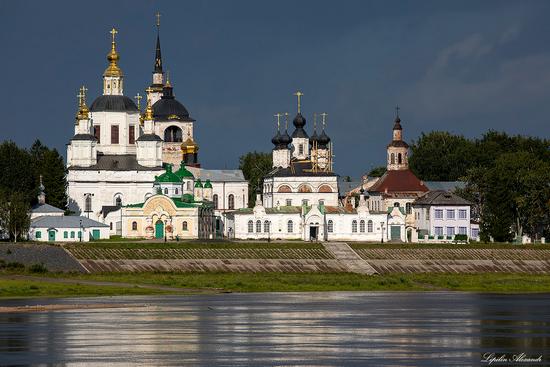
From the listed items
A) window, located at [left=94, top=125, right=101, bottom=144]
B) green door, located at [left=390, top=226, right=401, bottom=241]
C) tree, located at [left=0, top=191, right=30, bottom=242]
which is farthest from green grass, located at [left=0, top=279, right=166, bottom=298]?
window, located at [left=94, top=125, right=101, bottom=144]

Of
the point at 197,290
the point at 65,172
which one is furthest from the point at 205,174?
the point at 197,290

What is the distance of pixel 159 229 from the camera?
129 m

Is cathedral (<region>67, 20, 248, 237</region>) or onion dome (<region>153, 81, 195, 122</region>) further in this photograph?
onion dome (<region>153, 81, 195, 122</region>)

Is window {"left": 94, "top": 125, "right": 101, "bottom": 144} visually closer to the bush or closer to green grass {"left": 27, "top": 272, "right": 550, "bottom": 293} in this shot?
green grass {"left": 27, "top": 272, "right": 550, "bottom": 293}

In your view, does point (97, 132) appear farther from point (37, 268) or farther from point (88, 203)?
point (37, 268)

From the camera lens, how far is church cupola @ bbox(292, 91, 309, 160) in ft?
496

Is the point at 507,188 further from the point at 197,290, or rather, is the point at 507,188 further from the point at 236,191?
the point at 197,290

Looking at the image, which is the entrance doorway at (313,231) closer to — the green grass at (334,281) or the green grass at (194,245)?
the green grass at (194,245)

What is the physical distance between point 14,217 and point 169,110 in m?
49.4

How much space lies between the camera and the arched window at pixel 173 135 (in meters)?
167

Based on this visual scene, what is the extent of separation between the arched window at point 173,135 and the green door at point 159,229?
3853cm

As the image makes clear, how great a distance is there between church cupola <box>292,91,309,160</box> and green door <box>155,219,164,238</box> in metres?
24.8

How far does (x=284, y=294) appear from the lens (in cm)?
8944

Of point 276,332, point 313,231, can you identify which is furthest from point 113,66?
point 276,332
